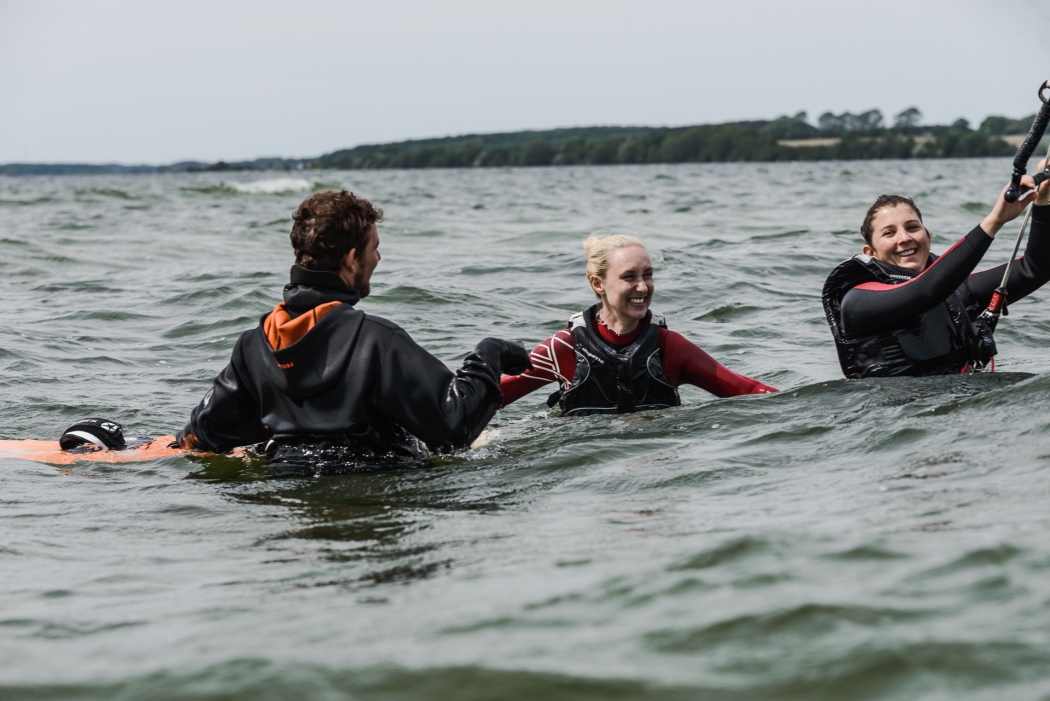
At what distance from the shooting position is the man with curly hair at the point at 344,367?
527 centimetres

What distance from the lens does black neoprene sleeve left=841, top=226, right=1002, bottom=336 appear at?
6102 millimetres

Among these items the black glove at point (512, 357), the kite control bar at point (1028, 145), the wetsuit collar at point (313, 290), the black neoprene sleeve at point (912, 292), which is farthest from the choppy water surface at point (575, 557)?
the kite control bar at point (1028, 145)

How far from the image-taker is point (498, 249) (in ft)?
61.9

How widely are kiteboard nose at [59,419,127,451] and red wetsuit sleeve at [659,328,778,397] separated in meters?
3.27

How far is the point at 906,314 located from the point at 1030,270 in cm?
92

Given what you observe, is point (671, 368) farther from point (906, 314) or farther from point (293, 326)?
point (293, 326)

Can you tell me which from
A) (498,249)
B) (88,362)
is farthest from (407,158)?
(88,362)

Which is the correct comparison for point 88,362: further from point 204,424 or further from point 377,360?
point 377,360

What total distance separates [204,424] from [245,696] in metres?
2.98

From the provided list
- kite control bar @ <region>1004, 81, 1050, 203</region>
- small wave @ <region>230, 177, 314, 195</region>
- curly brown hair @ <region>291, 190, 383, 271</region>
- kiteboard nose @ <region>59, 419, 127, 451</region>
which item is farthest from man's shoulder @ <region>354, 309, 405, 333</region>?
small wave @ <region>230, 177, 314, 195</region>

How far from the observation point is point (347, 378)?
209 inches

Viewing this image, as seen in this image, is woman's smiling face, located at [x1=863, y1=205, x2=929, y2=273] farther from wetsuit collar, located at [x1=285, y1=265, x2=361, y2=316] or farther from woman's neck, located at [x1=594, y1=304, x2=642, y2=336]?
wetsuit collar, located at [x1=285, y1=265, x2=361, y2=316]

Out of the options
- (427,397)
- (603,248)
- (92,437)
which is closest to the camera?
(427,397)

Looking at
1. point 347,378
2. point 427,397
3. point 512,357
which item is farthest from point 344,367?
point 512,357
